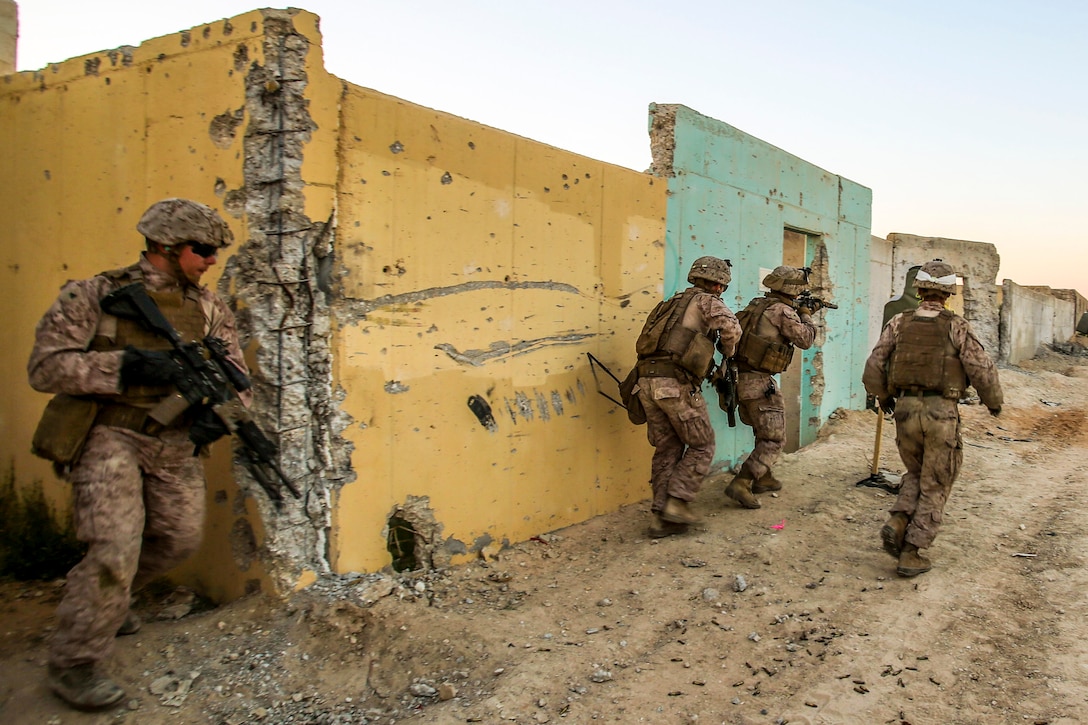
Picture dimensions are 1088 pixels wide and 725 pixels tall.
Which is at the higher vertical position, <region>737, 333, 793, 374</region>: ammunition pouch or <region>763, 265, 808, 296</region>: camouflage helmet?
<region>763, 265, 808, 296</region>: camouflage helmet

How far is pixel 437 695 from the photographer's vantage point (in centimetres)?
283

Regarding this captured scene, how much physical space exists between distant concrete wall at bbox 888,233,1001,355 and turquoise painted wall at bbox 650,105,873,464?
15.0ft

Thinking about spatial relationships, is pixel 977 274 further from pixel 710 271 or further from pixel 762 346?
pixel 710 271

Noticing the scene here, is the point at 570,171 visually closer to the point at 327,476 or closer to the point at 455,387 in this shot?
the point at 455,387

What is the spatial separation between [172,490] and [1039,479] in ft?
20.7

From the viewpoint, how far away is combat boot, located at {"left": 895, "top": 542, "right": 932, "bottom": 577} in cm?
399

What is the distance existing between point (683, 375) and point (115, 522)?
3.05 m

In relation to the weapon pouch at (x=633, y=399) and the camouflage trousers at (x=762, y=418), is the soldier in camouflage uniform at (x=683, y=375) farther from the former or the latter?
the camouflage trousers at (x=762, y=418)

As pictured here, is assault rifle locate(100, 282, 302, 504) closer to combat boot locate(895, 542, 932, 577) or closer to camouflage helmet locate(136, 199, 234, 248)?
camouflage helmet locate(136, 199, 234, 248)

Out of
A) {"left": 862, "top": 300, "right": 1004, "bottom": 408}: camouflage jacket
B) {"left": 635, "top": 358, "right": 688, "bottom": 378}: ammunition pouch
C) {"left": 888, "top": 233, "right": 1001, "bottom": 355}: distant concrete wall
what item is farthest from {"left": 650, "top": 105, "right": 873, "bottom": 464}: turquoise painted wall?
{"left": 888, "top": 233, "right": 1001, "bottom": 355}: distant concrete wall

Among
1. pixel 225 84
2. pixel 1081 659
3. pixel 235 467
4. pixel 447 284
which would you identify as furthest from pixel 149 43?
pixel 1081 659

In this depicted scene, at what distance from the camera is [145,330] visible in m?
2.53

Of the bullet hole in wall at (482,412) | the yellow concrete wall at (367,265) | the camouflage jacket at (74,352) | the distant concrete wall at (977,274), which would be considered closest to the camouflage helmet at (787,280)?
the yellow concrete wall at (367,265)

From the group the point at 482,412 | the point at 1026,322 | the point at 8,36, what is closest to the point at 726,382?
the point at 482,412
